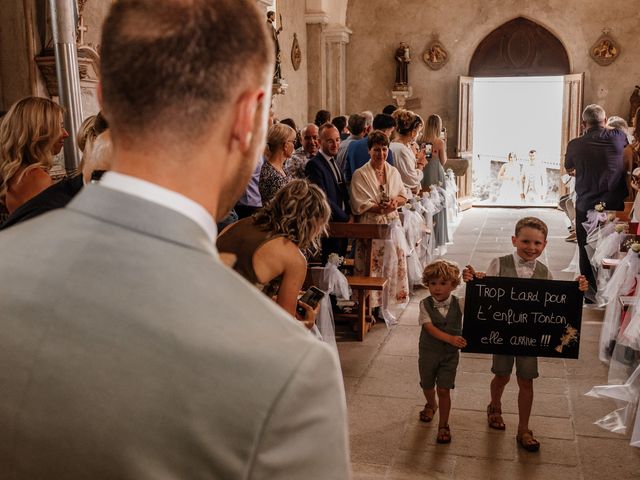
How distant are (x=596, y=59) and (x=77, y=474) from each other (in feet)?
52.5

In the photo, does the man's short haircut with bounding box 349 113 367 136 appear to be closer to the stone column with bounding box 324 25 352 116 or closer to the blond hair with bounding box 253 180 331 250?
the blond hair with bounding box 253 180 331 250

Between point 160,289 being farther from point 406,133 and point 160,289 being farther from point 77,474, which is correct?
point 406,133

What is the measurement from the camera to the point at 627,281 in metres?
5.00

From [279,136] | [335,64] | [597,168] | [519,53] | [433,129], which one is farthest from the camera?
[335,64]

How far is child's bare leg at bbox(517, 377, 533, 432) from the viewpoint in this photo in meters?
4.03

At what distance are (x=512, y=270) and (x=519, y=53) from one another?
1306cm

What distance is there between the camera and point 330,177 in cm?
644

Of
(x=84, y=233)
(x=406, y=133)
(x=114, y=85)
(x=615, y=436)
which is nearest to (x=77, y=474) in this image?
(x=84, y=233)

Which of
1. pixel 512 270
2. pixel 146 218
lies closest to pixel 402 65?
pixel 512 270

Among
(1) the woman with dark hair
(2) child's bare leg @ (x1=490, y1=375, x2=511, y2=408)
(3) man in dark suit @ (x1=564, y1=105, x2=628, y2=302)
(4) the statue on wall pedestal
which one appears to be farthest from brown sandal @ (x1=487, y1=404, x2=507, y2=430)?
(4) the statue on wall pedestal

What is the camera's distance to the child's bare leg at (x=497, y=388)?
423cm

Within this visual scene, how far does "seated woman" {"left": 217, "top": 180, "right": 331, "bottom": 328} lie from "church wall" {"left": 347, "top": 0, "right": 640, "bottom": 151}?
519 inches

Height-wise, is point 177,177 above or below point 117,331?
above

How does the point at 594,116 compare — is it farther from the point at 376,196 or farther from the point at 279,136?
the point at 279,136
